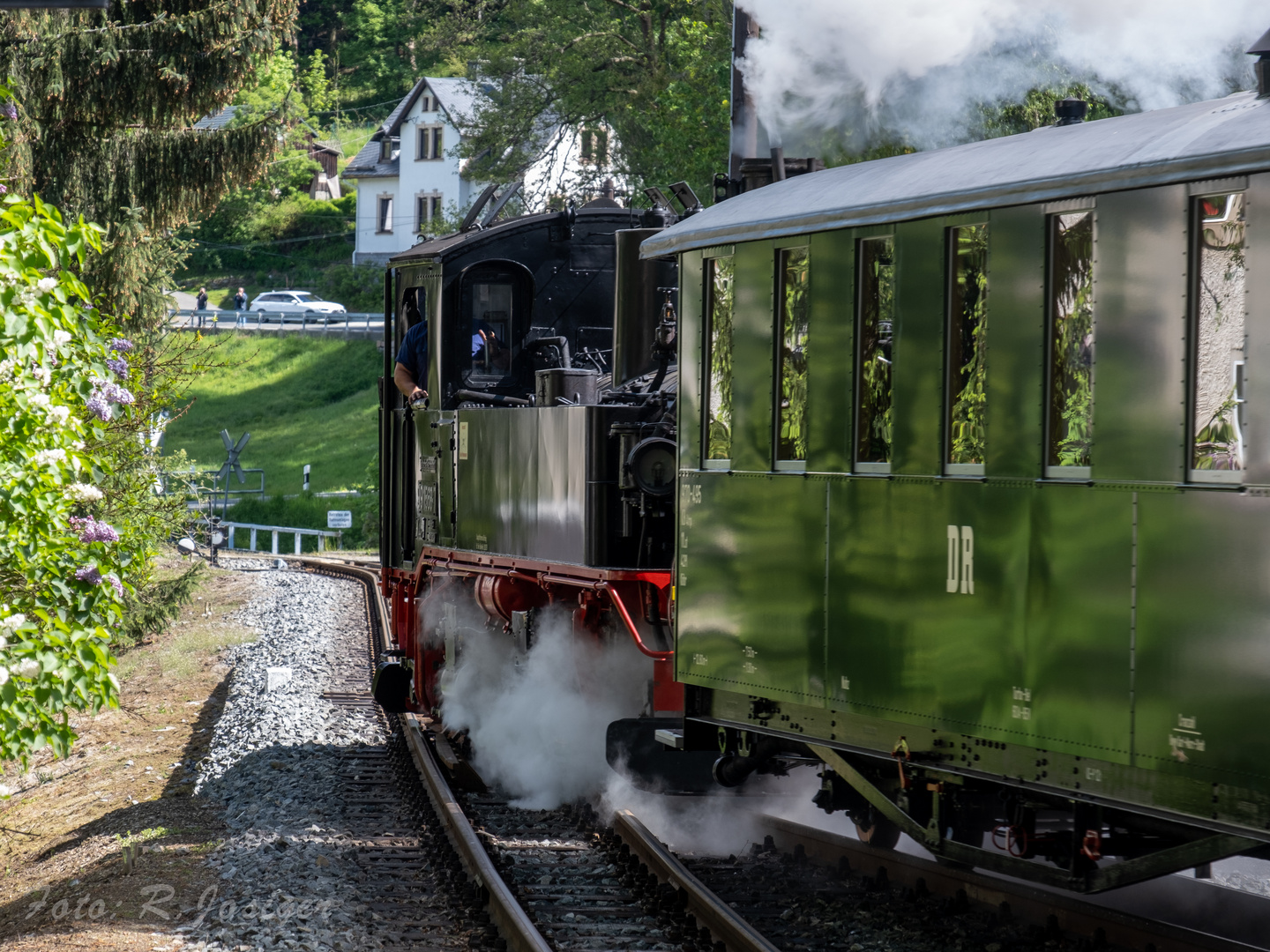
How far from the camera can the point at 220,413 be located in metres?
50.4

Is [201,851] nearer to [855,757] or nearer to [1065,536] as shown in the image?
[855,757]

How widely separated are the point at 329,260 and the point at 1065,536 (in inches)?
2691

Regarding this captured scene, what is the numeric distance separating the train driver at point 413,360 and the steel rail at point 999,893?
4.27 metres

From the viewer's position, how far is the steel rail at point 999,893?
558 cm

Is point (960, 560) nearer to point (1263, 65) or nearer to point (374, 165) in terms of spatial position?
point (1263, 65)

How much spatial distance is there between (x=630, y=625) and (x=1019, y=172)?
3626mm

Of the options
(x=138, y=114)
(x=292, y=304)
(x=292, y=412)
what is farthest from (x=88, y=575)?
(x=292, y=304)

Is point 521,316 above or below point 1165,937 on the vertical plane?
above

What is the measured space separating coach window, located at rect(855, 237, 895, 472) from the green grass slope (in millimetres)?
36668

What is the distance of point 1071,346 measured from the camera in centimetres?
496

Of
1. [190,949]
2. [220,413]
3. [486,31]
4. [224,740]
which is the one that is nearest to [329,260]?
[220,413]

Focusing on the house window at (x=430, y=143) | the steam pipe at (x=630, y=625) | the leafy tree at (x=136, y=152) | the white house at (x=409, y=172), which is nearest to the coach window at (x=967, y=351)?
the steam pipe at (x=630, y=625)

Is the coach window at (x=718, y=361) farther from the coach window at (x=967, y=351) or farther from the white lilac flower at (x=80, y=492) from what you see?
the white lilac flower at (x=80, y=492)

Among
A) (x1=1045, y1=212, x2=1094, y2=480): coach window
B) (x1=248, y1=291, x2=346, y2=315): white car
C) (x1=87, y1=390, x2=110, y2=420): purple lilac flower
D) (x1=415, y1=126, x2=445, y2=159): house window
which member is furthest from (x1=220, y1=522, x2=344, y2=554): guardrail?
(x1=1045, y1=212, x2=1094, y2=480): coach window
